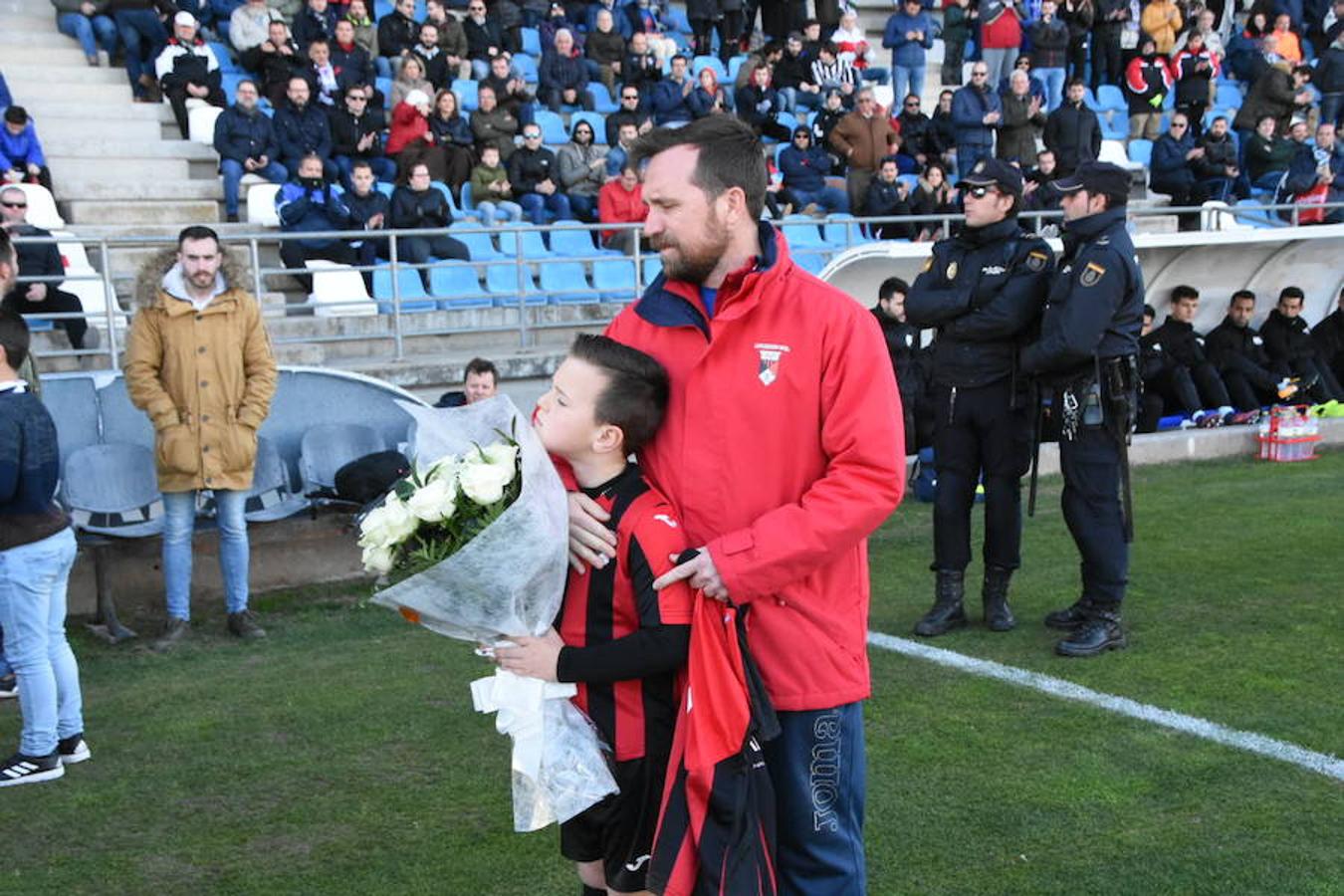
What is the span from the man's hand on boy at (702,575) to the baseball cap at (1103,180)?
383cm

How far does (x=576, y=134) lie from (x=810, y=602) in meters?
11.6

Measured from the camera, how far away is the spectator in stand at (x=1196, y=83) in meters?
19.1

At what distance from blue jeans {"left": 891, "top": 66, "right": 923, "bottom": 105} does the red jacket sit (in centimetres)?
1605

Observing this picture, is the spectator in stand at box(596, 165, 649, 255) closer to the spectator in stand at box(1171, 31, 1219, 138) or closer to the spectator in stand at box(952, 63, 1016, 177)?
→ the spectator in stand at box(952, 63, 1016, 177)

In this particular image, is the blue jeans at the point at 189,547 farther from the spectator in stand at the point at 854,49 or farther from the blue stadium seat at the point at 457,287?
the spectator in stand at the point at 854,49

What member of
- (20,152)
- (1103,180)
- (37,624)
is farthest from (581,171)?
(37,624)

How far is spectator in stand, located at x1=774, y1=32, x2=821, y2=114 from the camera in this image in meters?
17.2

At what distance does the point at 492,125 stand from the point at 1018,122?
6.50 metres

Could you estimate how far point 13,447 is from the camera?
4.86m

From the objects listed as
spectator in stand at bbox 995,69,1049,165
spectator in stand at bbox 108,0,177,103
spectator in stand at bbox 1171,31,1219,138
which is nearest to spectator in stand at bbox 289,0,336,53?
spectator in stand at bbox 108,0,177,103

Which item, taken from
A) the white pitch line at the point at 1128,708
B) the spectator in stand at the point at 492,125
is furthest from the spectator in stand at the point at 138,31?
the white pitch line at the point at 1128,708

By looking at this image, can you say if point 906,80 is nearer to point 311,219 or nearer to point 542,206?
point 542,206

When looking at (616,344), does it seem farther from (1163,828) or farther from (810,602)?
(1163,828)

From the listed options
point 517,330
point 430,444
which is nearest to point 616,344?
point 430,444
